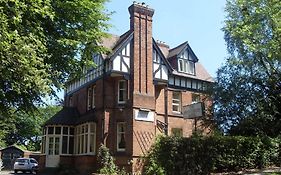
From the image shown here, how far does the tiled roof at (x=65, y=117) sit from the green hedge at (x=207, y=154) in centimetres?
1445

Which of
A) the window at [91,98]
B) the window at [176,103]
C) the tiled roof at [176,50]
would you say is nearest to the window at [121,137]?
the window at [91,98]

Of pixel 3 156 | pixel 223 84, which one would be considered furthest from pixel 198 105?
pixel 3 156

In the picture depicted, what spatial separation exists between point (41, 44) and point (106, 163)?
48.9 feet

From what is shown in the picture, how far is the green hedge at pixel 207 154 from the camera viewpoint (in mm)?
18680

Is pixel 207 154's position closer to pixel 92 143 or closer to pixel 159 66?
pixel 92 143

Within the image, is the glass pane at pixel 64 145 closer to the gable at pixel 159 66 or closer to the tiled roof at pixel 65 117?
the tiled roof at pixel 65 117

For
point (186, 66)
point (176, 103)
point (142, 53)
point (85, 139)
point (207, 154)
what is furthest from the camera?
point (186, 66)

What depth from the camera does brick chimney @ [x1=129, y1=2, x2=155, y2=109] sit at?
95.6ft

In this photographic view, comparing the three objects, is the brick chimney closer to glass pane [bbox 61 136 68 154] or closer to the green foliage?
the green foliage

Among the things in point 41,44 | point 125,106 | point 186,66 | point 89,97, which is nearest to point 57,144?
point 89,97

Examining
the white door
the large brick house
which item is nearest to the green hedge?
the large brick house

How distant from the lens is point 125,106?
94.5 feet

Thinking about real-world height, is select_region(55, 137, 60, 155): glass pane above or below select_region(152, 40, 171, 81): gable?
below

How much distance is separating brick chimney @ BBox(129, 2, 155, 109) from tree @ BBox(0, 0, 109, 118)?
10.2m
